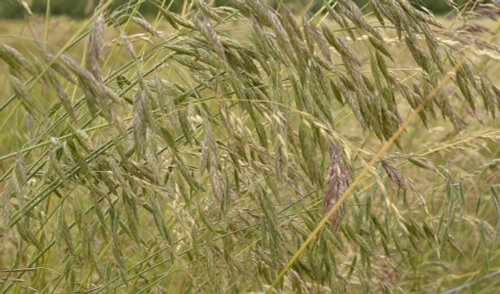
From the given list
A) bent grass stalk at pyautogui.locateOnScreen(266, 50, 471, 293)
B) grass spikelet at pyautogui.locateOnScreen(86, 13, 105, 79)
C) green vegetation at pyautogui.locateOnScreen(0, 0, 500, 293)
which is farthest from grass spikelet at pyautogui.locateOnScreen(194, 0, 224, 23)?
bent grass stalk at pyautogui.locateOnScreen(266, 50, 471, 293)

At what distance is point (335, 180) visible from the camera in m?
1.31

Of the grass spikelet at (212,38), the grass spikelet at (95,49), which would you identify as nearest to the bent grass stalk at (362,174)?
the grass spikelet at (212,38)

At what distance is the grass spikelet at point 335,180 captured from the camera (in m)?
1.31

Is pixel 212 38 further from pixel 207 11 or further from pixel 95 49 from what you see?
pixel 95 49

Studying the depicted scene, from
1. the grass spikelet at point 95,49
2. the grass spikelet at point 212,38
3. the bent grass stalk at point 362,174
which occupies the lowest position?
the bent grass stalk at point 362,174

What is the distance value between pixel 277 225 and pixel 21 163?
45 centimetres

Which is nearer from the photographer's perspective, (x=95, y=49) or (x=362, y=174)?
(x=95, y=49)

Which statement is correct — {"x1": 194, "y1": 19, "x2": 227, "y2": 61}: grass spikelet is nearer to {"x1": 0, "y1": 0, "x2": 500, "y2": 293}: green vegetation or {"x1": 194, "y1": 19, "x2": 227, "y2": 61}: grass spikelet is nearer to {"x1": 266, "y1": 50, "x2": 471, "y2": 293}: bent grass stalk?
{"x1": 0, "y1": 0, "x2": 500, "y2": 293}: green vegetation

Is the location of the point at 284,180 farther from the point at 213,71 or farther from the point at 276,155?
the point at 213,71

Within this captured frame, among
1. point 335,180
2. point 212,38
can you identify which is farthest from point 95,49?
point 335,180

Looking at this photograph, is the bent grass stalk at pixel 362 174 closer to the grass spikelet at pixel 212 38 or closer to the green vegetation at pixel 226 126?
the green vegetation at pixel 226 126

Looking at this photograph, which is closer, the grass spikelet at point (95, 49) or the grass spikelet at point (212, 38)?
the grass spikelet at point (95, 49)

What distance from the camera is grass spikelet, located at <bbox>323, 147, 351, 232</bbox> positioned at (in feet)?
4.30

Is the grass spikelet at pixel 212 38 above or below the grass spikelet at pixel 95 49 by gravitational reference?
below
